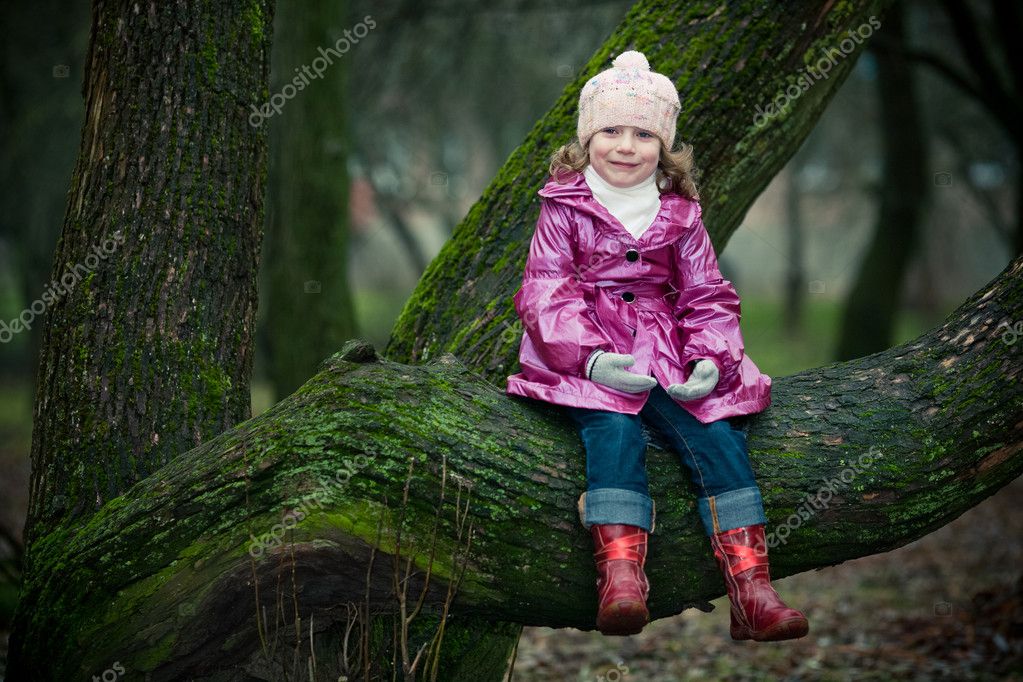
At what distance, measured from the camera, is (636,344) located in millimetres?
2844

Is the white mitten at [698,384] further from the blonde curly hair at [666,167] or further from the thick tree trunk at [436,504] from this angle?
the blonde curly hair at [666,167]

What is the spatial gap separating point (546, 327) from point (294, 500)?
0.87 m

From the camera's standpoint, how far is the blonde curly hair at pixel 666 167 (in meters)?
3.05

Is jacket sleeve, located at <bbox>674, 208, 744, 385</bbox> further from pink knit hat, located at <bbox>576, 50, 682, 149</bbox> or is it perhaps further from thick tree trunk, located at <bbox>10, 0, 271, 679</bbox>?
thick tree trunk, located at <bbox>10, 0, 271, 679</bbox>

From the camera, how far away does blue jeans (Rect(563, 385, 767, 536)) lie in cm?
258

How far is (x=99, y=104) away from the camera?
3.17 meters

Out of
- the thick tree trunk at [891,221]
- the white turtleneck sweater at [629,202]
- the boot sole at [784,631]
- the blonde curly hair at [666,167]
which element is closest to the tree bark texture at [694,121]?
the blonde curly hair at [666,167]

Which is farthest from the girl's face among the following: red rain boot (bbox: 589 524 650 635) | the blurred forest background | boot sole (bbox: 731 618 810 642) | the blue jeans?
the blurred forest background

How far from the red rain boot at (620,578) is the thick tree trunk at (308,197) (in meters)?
4.99

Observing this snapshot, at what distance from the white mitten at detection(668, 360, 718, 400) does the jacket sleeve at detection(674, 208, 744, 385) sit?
50 mm

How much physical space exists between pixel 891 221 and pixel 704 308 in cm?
885

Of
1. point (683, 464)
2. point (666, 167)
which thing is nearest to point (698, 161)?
point (666, 167)

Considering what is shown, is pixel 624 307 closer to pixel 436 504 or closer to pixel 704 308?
pixel 704 308

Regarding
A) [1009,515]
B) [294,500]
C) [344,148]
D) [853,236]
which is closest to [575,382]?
[294,500]
